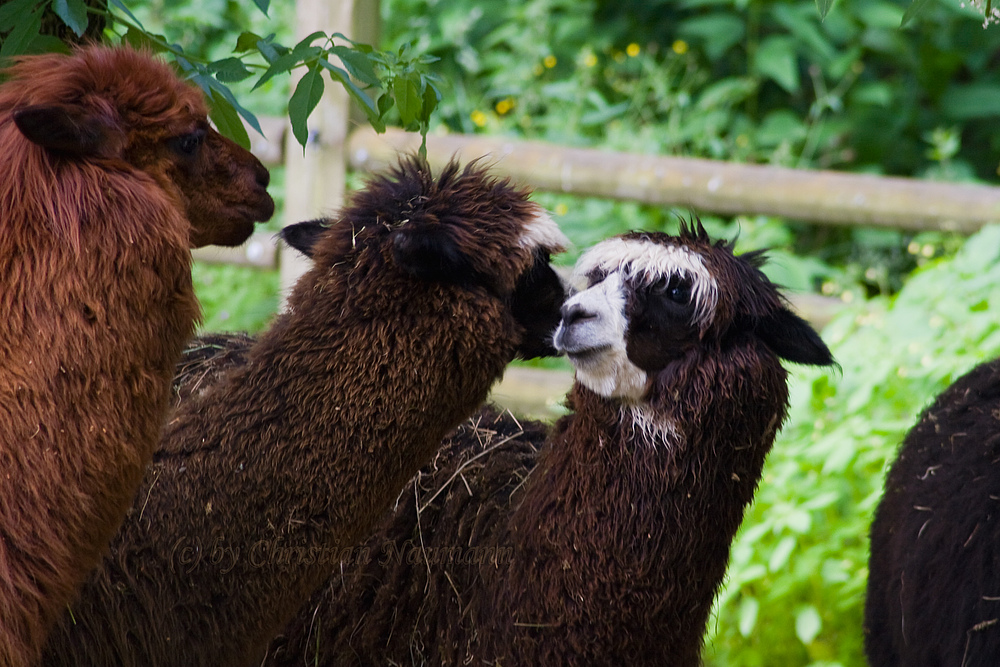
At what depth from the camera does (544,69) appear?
6.96 metres

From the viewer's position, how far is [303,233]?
2551 millimetres

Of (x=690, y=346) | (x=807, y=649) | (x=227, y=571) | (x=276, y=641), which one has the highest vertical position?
(x=690, y=346)

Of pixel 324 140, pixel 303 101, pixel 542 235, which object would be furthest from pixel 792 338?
pixel 324 140

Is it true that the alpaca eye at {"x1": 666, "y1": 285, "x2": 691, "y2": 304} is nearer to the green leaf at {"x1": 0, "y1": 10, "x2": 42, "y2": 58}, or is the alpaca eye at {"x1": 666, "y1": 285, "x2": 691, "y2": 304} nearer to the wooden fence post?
the green leaf at {"x1": 0, "y1": 10, "x2": 42, "y2": 58}

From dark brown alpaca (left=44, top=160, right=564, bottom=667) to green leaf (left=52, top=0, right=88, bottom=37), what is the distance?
0.69m

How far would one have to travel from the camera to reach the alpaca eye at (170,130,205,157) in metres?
2.04

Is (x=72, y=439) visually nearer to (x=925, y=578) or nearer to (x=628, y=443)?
(x=628, y=443)

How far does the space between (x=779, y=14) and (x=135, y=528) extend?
5622 millimetres

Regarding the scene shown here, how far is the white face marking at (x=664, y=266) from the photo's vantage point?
7.27 ft

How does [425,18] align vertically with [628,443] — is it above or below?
above

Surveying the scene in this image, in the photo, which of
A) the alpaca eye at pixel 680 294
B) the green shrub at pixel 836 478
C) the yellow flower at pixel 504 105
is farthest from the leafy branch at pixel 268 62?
the yellow flower at pixel 504 105

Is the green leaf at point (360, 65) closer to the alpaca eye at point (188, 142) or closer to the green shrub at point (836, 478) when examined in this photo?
the alpaca eye at point (188, 142)

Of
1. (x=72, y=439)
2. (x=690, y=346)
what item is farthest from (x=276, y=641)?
(x=690, y=346)

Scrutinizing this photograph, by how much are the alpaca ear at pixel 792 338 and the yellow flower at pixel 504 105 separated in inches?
184
